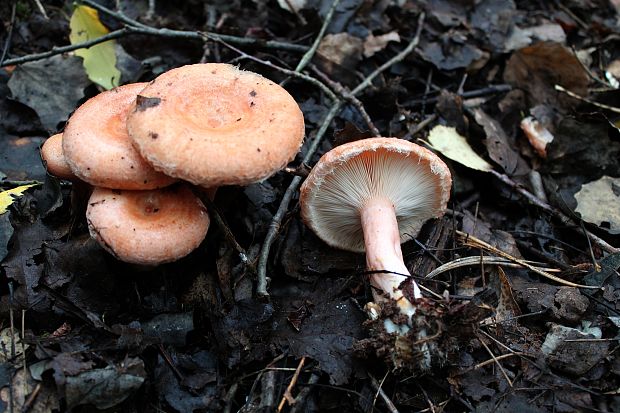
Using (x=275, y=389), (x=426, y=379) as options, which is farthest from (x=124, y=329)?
(x=426, y=379)

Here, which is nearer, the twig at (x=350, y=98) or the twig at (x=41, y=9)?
the twig at (x=350, y=98)

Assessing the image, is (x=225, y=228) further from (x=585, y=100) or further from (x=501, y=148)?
(x=585, y=100)

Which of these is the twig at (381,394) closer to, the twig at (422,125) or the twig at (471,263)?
the twig at (471,263)

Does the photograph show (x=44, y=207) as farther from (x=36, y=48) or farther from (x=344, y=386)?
(x=344, y=386)

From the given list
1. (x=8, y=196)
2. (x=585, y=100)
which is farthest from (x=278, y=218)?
(x=585, y=100)

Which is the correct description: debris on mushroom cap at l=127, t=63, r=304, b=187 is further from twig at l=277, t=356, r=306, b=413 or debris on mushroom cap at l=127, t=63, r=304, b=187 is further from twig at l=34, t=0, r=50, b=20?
twig at l=34, t=0, r=50, b=20

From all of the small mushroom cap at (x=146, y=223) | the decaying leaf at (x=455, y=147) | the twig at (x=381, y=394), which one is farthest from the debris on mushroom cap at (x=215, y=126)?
the decaying leaf at (x=455, y=147)

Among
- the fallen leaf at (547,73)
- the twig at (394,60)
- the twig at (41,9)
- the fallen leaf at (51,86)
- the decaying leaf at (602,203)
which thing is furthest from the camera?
the fallen leaf at (547,73)

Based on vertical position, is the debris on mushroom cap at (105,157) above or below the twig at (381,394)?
above
